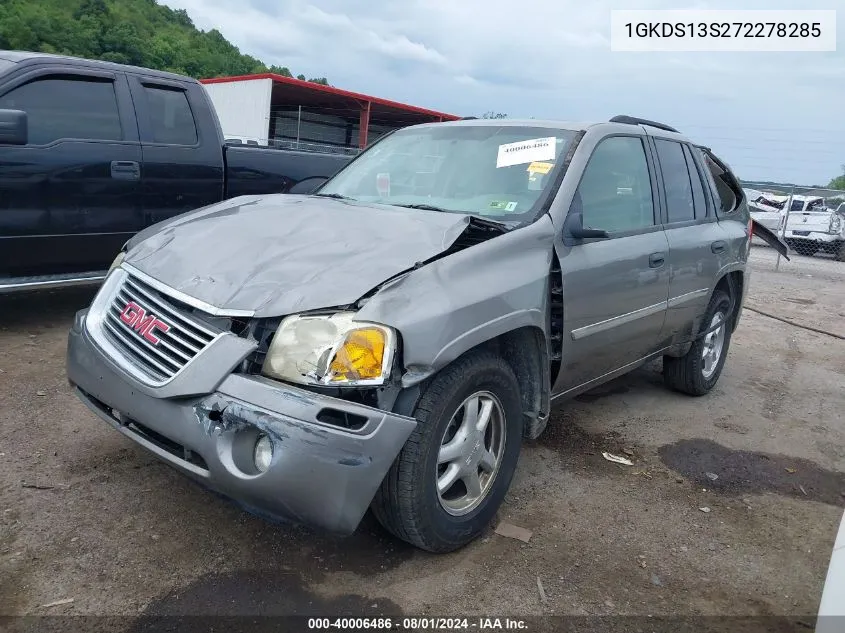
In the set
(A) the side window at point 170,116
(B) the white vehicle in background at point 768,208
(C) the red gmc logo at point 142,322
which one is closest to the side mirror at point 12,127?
(A) the side window at point 170,116

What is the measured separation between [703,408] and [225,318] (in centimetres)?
377

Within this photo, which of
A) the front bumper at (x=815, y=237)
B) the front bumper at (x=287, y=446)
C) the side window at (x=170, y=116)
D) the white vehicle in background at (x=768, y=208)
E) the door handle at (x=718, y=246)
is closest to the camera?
the front bumper at (x=287, y=446)

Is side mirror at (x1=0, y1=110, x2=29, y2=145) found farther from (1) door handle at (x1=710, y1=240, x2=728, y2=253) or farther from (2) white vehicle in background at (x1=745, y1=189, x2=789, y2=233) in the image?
(2) white vehicle in background at (x1=745, y1=189, x2=789, y2=233)

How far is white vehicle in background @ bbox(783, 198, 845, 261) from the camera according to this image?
16.9 metres

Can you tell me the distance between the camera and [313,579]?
2506 millimetres

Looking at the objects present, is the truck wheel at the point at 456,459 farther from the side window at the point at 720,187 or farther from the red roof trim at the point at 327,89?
the red roof trim at the point at 327,89

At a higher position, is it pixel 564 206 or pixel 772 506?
pixel 564 206

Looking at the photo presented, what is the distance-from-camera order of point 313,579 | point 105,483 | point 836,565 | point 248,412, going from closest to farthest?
point 836,565 < point 248,412 < point 313,579 < point 105,483

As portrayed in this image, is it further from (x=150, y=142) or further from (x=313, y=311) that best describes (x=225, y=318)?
(x=150, y=142)

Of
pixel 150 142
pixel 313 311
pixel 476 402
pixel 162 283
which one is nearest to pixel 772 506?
pixel 476 402

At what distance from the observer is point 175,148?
5570mm

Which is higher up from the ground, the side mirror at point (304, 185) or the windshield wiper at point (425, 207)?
the windshield wiper at point (425, 207)

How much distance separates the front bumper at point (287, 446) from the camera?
85.1 inches

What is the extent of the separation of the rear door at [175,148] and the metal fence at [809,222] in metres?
14.3
